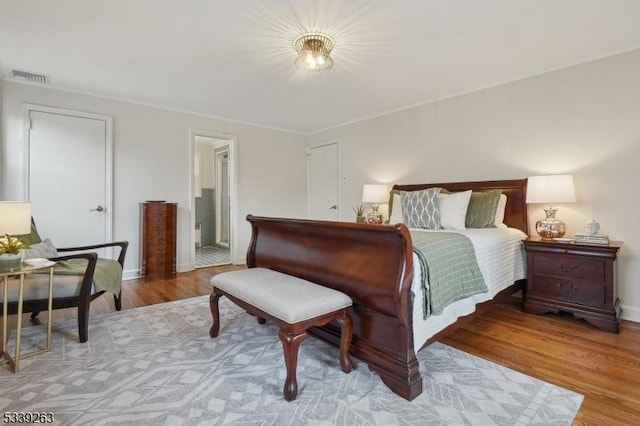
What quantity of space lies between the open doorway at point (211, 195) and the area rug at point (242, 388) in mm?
4565

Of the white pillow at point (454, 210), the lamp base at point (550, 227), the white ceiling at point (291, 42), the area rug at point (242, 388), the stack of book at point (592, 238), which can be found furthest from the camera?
the white pillow at point (454, 210)

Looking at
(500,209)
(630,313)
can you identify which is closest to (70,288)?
(500,209)

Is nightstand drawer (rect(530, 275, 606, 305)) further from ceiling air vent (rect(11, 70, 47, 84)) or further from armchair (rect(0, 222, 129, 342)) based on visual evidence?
ceiling air vent (rect(11, 70, 47, 84))

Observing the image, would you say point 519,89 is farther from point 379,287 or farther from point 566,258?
point 379,287

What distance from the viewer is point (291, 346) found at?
1.60 metres

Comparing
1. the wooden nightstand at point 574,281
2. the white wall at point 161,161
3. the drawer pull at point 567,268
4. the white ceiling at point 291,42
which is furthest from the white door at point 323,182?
the drawer pull at point 567,268

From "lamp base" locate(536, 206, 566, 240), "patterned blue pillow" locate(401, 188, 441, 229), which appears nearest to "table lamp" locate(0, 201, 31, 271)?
"patterned blue pillow" locate(401, 188, 441, 229)

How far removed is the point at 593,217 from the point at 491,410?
2385mm

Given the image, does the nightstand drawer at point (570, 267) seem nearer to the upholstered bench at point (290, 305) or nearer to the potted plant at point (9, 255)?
the upholstered bench at point (290, 305)

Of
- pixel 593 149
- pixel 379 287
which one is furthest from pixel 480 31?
pixel 379 287

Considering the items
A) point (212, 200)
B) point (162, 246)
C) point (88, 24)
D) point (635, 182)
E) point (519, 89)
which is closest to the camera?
point (88, 24)

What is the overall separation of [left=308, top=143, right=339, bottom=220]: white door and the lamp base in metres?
3.06

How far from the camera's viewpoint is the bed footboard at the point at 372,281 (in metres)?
1.64

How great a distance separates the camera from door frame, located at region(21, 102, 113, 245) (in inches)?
138
